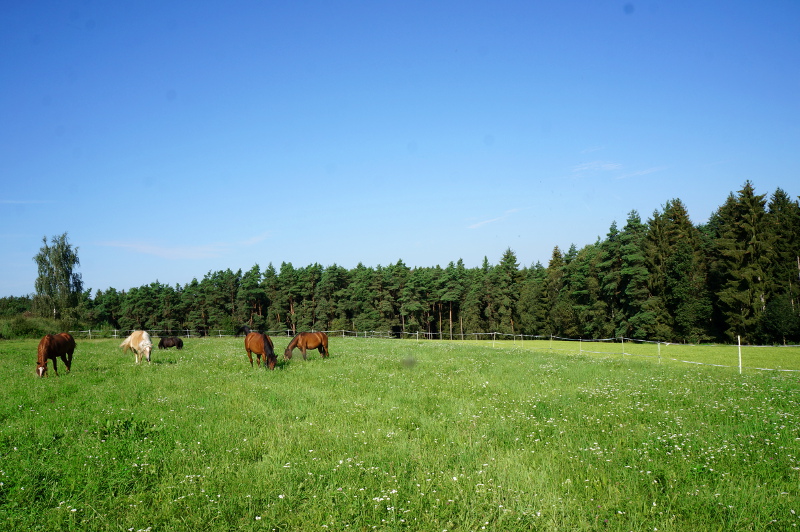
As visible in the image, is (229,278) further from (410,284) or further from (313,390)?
(313,390)

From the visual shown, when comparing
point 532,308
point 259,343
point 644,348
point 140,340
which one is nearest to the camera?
point 259,343

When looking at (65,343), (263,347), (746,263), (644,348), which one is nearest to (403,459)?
(263,347)

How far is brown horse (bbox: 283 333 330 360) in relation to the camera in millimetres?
22922

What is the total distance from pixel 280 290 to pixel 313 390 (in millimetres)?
80474

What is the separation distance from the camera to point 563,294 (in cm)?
7425

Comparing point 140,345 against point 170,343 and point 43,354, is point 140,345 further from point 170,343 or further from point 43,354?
point 170,343

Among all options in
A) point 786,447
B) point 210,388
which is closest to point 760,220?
point 786,447

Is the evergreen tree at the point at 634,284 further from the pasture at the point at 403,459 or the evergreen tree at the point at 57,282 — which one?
the evergreen tree at the point at 57,282

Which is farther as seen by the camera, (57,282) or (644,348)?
(57,282)

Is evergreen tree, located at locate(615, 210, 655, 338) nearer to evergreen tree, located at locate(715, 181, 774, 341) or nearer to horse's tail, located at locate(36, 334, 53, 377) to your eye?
evergreen tree, located at locate(715, 181, 774, 341)

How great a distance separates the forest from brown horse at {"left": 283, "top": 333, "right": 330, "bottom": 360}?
47713 millimetres

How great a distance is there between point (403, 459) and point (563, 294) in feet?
236

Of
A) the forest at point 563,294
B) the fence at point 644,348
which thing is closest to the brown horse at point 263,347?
the fence at point 644,348

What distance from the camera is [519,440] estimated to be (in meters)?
8.71
